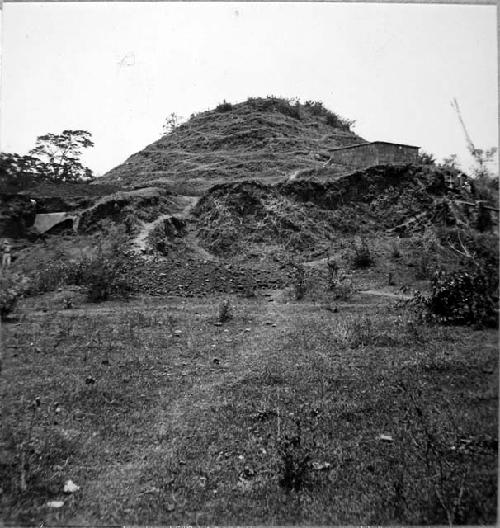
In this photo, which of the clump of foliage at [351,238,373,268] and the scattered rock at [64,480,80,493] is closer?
the scattered rock at [64,480,80,493]

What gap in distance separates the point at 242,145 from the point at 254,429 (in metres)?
26.8

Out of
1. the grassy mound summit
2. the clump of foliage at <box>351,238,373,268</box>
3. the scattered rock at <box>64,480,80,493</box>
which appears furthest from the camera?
the grassy mound summit

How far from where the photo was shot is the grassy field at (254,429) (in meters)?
2.69

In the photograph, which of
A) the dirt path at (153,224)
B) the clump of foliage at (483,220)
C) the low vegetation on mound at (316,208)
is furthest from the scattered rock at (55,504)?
the low vegetation on mound at (316,208)

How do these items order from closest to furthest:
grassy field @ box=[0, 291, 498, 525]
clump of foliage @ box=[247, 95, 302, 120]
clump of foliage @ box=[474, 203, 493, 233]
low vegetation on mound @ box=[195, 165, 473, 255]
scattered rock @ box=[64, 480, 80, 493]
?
grassy field @ box=[0, 291, 498, 525] → scattered rock @ box=[64, 480, 80, 493] → clump of foliage @ box=[474, 203, 493, 233] → low vegetation on mound @ box=[195, 165, 473, 255] → clump of foliage @ box=[247, 95, 302, 120]

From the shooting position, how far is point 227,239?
1519 centimetres

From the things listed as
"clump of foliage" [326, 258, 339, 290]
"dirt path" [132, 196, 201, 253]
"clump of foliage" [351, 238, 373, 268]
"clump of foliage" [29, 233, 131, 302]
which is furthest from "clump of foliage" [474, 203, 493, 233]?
"dirt path" [132, 196, 201, 253]

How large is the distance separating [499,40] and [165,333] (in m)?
5.51

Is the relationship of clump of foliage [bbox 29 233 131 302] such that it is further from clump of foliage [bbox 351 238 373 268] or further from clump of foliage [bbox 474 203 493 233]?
clump of foliage [bbox 474 203 493 233]

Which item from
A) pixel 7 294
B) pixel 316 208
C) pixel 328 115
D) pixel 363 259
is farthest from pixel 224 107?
pixel 7 294

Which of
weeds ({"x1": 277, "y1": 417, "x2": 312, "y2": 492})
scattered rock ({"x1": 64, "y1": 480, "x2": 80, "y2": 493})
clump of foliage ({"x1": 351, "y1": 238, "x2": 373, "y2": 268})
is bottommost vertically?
scattered rock ({"x1": 64, "y1": 480, "x2": 80, "y2": 493})

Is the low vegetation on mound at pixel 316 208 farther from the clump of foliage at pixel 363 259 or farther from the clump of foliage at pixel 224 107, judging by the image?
the clump of foliage at pixel 224 107

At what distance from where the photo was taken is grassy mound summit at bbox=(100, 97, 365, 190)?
24.2 m

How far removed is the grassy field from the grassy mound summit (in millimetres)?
16541
